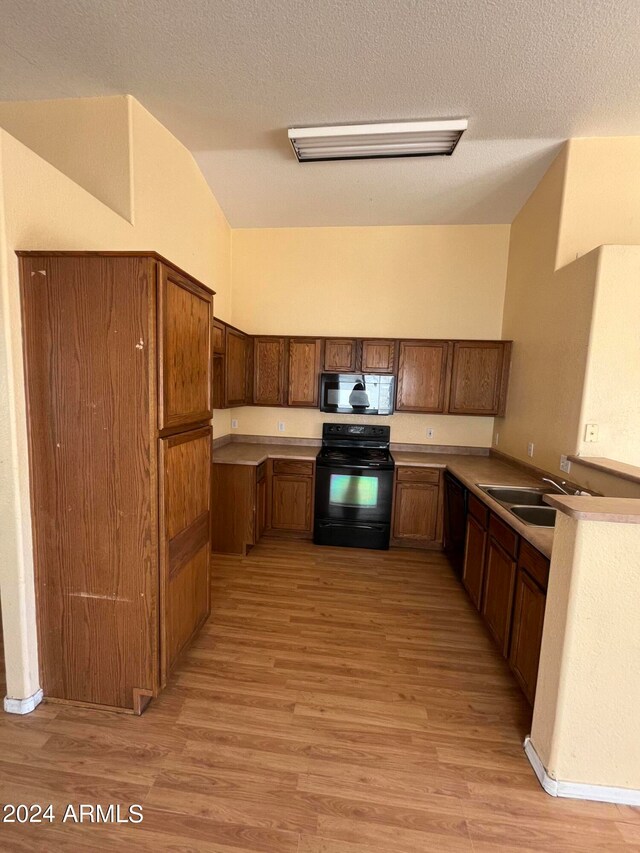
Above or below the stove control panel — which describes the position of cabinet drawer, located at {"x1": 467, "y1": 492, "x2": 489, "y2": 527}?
below

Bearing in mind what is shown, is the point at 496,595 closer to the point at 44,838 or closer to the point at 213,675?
the point at 213,675

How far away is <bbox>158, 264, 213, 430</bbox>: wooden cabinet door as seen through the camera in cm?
155

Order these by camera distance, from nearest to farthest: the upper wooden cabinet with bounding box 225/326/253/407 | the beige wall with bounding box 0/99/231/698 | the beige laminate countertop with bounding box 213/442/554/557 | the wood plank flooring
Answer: the wood plank flooring → the beige wall with bounding box 0/99/231/698 → the beige laminate countertop with bounding box 213/442/554/557 → the upper wooden cabinet with bounding box 225/326/253/407

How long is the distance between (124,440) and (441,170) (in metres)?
3.22

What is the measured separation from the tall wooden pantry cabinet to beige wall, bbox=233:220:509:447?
7.68 ft

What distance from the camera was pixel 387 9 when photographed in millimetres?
1706

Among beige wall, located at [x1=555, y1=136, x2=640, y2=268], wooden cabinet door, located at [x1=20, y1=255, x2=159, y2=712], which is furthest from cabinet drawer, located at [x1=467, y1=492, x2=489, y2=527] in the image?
wooden cabinet door, located at [x1=20, y1=255, x2=159, y2=712]

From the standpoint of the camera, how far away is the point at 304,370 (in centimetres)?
380

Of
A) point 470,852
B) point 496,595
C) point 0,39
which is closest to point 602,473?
point 496,595

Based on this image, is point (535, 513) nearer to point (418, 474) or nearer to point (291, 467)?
point (418, 474)

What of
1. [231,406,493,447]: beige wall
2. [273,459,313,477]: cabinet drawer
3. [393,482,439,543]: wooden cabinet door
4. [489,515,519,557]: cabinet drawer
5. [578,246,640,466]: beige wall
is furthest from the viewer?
[231,406,493,447]: beige wall

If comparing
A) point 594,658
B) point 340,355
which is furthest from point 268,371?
point 594,658

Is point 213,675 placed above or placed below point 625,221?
below

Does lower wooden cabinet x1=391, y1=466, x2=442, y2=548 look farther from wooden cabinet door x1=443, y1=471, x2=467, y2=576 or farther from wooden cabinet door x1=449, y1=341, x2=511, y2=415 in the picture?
wooden cabinet door x1=449, y1=341, x2=511, y2=415
